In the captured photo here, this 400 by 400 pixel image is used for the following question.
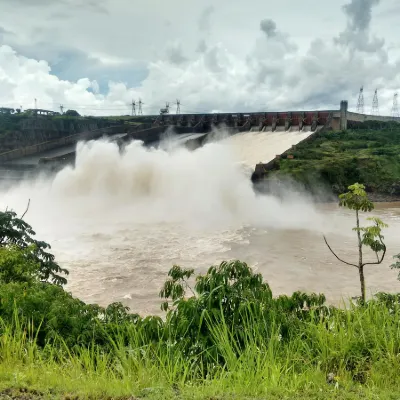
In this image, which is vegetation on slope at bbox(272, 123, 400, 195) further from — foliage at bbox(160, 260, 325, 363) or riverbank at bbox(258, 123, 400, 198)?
foliage at bbox(160, 260, 325, 363)

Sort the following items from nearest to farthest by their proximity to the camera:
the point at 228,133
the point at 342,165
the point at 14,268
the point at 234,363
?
the point at 234,363 < the point at 14,268 < the point at 342,165 < the point at 228,133

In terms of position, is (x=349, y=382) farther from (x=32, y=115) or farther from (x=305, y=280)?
(x=32, y=115)

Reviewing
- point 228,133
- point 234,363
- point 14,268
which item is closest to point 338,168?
point 228,133

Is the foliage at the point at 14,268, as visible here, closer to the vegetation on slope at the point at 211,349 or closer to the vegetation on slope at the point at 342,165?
the vegetation on slope at the point at 211,349

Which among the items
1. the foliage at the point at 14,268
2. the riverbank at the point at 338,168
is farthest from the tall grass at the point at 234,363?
the riverbank at the point at 338,168

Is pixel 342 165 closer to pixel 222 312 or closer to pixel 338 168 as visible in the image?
pixel 338 168

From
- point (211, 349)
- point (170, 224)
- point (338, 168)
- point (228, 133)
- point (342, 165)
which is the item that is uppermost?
point (228, 133)

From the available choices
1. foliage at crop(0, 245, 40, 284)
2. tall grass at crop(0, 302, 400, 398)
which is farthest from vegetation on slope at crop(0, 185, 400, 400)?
foliage at crop(0, 245, 40, 284)

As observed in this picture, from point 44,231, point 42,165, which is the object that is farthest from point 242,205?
point 42,165
